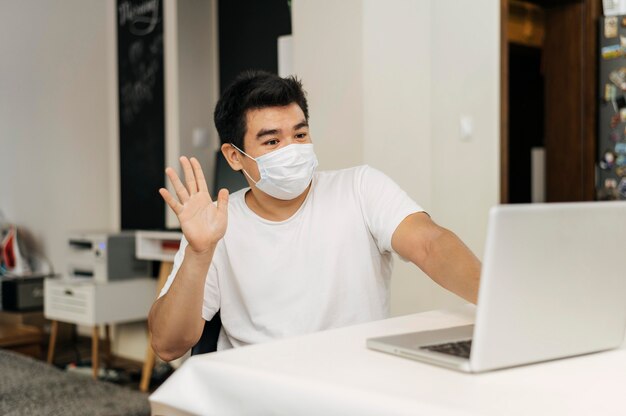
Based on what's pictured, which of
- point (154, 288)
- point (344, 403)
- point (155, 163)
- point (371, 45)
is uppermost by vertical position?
point (371, 45)

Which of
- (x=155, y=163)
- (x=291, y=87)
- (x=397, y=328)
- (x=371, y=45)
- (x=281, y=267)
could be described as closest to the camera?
(x=397, y=328)

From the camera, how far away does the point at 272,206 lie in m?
1.87

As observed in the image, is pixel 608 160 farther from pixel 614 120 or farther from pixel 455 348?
pixel 455 348

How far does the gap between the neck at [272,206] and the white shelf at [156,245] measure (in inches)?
82.9

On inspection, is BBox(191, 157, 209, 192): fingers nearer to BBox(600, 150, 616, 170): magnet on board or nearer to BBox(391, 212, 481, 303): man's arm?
BBox(391, 212, 481, 303): man's arm

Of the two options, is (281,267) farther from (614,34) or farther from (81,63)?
(81,63)

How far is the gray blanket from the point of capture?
9.05 ft

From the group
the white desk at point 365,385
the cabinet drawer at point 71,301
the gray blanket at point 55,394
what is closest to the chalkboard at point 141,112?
the cabinet drawer at point 71,301

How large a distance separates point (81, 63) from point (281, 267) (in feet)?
14.3

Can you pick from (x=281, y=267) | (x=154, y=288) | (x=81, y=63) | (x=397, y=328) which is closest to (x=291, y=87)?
(x=281, y=267)

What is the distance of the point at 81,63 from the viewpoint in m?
5.59

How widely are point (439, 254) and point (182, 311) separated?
0.56 metres

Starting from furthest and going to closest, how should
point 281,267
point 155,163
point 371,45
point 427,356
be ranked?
point 155,163, point 371,45, point 281,267, point 427,356

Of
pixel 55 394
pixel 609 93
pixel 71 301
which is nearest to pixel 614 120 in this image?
pixel 609 93
